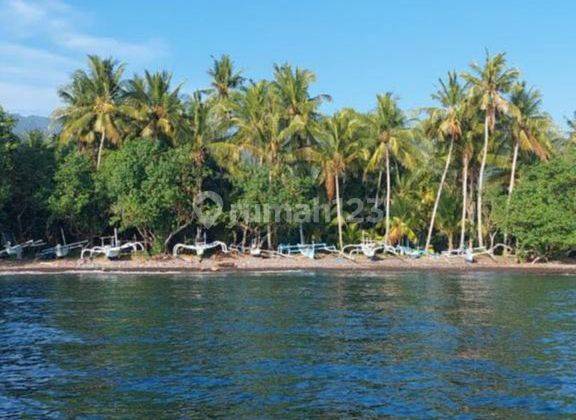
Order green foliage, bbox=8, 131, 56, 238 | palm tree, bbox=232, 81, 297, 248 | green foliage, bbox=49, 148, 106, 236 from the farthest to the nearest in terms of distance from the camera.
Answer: palm tree, bbox=232, 81, 297, 248 < green foliage, bbox=8, 131, 56, 238 < green foliage, bbox=49, 148, 106, 236

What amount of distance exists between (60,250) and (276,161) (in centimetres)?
1846

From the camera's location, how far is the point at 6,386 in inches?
570

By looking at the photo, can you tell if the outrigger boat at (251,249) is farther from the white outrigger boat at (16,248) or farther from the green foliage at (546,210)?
the green foliage at (546,210)

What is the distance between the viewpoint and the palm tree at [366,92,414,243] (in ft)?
178

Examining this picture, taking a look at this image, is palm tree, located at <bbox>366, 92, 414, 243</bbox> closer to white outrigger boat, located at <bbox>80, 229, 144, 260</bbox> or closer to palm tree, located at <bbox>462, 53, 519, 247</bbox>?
palm tree, located at <bbox>462, 53, 519, 247</bbox>

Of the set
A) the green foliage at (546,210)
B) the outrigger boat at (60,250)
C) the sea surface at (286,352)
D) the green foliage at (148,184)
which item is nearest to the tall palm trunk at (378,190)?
the green foliage at (546,210)

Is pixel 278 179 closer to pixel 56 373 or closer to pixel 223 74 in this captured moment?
pixel 223 74

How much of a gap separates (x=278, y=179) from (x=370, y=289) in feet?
69.9

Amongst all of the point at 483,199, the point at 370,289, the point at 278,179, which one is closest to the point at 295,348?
the point at 370,289

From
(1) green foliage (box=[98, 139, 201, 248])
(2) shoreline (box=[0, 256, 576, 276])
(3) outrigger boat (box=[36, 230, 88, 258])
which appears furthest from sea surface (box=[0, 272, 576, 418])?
(3) outrigger boat (box=[36, 230, 88, 258])

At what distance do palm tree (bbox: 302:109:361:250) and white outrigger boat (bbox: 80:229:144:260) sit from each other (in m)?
15.8

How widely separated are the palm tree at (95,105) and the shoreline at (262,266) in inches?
401

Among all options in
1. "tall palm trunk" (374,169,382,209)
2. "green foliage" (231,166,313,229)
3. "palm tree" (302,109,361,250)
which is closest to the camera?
"green foliage" (231,166,313,229)

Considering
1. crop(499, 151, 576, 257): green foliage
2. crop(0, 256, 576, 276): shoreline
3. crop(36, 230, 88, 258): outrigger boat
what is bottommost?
crop(0, 256, 576, 276): shoreline
